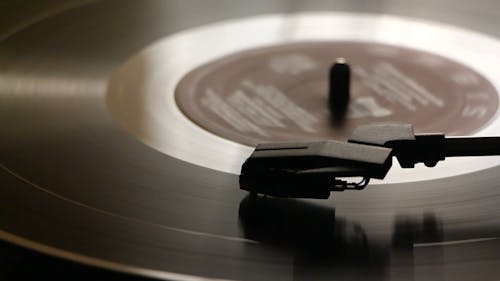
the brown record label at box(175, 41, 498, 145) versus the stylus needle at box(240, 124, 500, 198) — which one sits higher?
the brown record label at box(175, 41, 498, 145)

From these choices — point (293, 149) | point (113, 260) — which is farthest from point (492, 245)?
point (113, 260)

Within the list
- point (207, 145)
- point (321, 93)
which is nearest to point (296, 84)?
point (321, 93)

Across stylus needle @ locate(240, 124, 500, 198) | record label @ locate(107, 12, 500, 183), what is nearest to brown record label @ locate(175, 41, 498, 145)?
record label @ locate(107, 12, 500, 183)

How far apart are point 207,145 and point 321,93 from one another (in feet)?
0.62

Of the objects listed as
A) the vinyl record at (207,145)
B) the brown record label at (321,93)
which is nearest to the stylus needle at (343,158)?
the vinyl record at (207,145)

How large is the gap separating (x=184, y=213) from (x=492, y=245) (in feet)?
0.74

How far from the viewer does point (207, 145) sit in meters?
0.90

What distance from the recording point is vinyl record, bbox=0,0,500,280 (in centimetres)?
70

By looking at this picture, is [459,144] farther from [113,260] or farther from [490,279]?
[113,260]

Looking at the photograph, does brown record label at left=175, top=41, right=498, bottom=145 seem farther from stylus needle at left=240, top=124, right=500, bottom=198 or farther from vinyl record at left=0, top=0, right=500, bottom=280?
stylus needle at left=240, top=124, right=500, bottom=198

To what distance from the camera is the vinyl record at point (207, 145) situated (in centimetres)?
70

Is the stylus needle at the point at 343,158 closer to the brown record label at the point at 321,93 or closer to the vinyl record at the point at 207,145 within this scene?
the vinyl record at the point at 207,145

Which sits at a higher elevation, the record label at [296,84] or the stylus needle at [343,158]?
the record label at [296,84]

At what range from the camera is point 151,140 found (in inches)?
Result: 35.4
